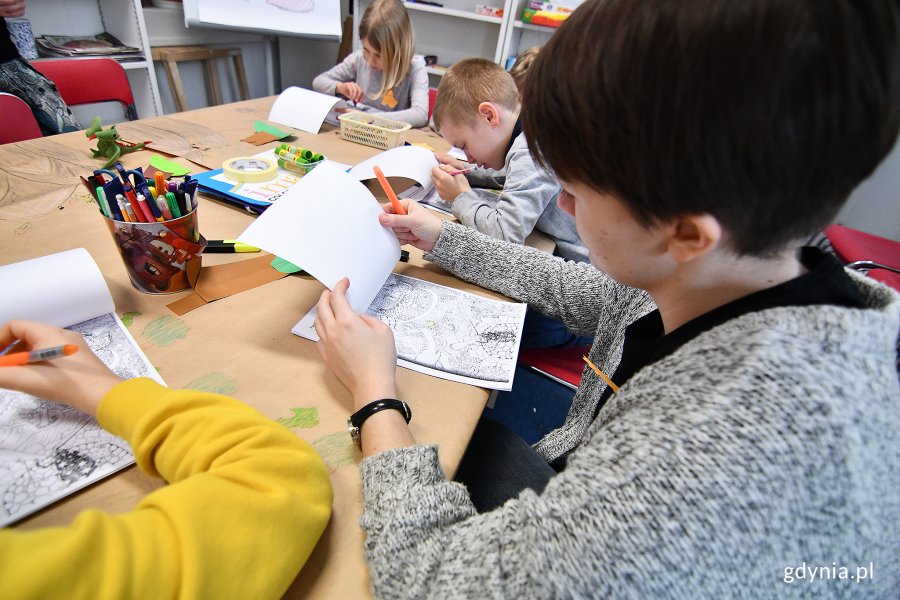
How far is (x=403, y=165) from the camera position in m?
1.09

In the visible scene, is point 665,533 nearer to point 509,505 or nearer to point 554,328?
point 509,505

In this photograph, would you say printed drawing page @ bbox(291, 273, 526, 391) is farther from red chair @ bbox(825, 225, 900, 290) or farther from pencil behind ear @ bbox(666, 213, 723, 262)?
red chair @ bbox(825, 225, 900, 290)

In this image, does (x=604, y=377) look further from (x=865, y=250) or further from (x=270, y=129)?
(x=865, y=250)

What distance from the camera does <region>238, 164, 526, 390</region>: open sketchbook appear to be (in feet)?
2.01

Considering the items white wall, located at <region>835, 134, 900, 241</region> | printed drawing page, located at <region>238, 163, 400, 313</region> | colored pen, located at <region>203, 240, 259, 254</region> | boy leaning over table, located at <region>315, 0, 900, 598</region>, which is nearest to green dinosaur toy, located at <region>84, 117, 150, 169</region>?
colored pen, located at <region>203, 240, 259, 254</region>

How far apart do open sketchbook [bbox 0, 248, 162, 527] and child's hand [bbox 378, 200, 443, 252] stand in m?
0.41

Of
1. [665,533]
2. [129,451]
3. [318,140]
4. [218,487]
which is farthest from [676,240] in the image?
[318,140]

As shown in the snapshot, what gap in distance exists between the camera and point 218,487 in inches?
13.9

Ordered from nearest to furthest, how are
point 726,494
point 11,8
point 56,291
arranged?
point 726,494
point 56,291
point 11,8

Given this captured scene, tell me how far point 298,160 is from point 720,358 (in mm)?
1005

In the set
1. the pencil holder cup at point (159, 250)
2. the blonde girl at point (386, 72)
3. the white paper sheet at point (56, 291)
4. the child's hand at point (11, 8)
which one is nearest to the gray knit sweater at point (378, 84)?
the blonde girl at point (386, 72)

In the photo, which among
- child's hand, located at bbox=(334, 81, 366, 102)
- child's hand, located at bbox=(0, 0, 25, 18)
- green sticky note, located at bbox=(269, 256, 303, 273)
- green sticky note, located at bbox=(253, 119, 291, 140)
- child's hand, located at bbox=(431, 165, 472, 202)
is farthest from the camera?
child's hand, located at bbox=(334, 81, 366, 102)

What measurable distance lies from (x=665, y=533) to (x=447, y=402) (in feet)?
0.99

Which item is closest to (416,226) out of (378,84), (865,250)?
(378,84)
